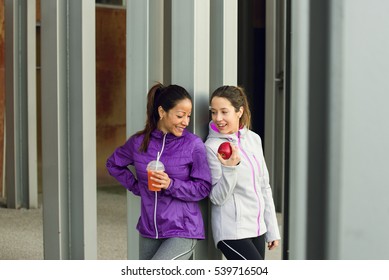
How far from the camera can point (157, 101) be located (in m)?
3.86

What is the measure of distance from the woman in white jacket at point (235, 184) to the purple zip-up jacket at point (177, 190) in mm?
91

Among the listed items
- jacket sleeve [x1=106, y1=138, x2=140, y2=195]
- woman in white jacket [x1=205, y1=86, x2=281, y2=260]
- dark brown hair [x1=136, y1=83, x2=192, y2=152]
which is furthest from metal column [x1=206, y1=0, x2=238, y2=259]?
jacket sleeve [x1=106, y1=138, x2=140, y2=195]

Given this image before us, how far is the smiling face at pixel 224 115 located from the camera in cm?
379

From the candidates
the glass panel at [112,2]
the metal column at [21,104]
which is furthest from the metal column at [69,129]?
the glass panel at [112,2]

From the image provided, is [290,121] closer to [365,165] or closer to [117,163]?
[365,165]

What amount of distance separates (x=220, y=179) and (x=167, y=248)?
445mm

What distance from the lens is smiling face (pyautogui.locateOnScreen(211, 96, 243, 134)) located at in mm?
3793

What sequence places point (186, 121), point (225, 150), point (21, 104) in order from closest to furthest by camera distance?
point (225, 150), point (186, 121), point (21, 104)

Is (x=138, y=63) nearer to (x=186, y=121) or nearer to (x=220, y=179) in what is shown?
(x=186, y=121)

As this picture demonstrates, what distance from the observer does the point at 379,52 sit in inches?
42.7

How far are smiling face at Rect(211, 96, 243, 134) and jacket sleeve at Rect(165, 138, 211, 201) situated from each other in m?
0.16

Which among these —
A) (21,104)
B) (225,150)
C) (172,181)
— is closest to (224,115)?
(225,150)

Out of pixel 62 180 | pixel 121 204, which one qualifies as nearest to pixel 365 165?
pixel 62 180

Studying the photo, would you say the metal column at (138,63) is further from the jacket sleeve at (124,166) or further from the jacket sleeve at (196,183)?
the jacket sleeve at (196,183)
